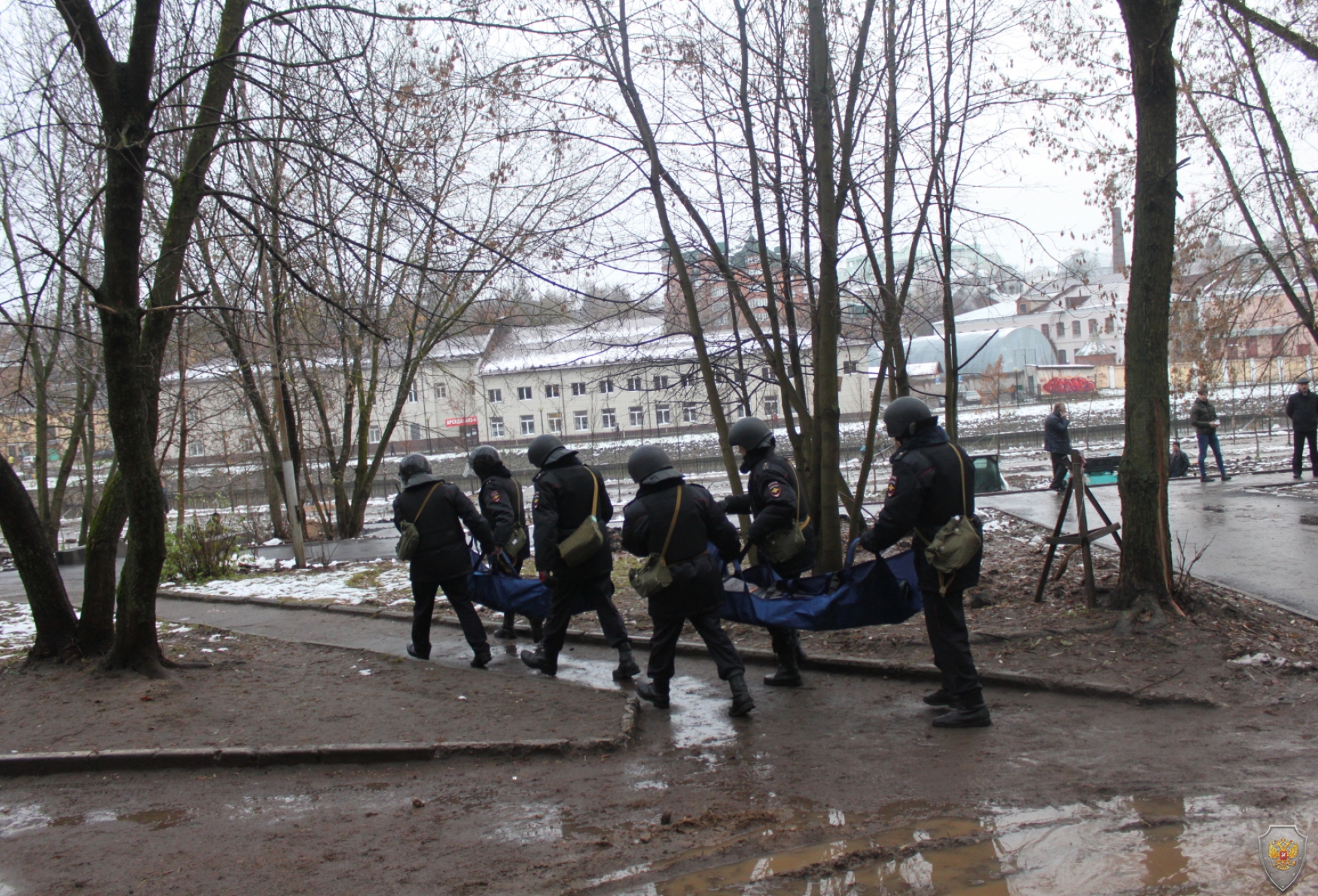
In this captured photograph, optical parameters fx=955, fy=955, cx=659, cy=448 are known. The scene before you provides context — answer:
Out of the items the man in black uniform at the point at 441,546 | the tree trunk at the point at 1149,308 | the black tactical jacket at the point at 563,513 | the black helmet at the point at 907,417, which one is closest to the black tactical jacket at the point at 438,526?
the man in black uniform at the point at 441,546

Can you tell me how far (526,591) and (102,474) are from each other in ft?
76.3

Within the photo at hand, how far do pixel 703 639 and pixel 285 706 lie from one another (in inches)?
114

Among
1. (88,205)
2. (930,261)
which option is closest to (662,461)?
(88,205)

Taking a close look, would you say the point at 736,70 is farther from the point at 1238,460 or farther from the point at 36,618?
the point at 1238,460

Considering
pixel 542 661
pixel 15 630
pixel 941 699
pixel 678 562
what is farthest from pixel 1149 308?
pixel 15 630

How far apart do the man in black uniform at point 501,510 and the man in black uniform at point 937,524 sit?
3610 mm

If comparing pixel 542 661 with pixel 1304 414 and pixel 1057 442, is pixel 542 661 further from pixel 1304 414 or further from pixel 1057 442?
pixel 1304 414

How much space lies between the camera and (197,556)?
14773mm

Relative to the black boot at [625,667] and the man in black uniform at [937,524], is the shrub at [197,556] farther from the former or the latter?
the man in black uniform at [937,524]

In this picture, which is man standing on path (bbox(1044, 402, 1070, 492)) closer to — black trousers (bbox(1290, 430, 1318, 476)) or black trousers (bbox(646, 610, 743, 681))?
black trousers (bbox(1290, 430, 1318, 476))

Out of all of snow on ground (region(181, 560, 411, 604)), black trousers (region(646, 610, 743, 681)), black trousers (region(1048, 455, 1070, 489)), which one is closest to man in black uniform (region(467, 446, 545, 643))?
black trousers (region(646, 610, 743, 681))

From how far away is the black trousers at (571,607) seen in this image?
7.10 metres

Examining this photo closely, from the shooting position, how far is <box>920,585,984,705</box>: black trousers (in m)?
5.49

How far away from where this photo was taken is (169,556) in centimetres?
Result: 1469
